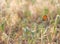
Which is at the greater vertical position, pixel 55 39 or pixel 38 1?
pixel 38 1

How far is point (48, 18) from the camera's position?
7.90 ft

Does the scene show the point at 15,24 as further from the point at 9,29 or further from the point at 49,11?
the point at 49,11

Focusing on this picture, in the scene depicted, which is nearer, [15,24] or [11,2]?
[15,24]

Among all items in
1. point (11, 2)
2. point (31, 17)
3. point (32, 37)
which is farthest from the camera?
point (11, 2)

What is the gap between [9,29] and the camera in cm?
229

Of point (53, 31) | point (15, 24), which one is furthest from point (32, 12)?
point (53, 31)

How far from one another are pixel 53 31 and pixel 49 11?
1.23 feet

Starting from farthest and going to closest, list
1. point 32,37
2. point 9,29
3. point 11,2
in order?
point 11,2, point 9,29, point 32,37

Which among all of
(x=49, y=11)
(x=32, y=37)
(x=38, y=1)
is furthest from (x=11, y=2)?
(x=32, y=37)

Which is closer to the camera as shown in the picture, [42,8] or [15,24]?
[15,24]

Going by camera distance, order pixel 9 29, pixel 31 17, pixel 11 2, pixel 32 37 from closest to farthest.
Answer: pixel 32 37 < pixel 9 29 < pixel 31 17 < pixel 11 2

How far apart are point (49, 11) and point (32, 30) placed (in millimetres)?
377

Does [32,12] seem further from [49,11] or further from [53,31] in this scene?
[53,31]

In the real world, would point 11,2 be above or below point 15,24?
above
